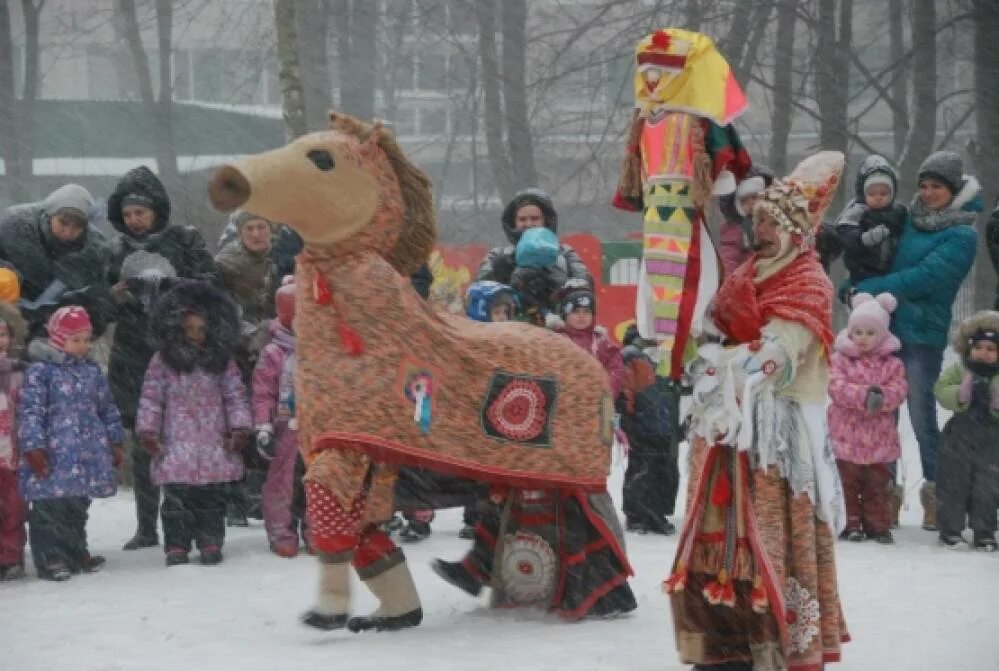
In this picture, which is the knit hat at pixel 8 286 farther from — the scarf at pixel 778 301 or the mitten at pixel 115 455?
the scarf at pixel 778 301

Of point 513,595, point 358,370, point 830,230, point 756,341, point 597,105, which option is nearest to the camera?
point 756,341

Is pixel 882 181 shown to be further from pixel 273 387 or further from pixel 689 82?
pixel 689 82

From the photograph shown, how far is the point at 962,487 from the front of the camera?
9.32 metres

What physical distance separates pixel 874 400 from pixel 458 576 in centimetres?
299

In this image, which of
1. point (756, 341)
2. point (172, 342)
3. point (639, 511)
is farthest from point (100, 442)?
point (756, 341)

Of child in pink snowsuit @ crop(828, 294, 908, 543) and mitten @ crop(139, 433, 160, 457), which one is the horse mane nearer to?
mitten @ crop(139, 433, 160, 457)

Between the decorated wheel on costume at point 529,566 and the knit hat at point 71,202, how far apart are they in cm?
323

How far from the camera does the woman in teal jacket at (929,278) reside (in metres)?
9.94

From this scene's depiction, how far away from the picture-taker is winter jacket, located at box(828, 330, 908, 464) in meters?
9.53

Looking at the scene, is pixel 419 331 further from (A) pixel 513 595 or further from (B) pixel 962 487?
(B) pixel 962 487

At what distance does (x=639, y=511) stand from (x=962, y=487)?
5.81 ft

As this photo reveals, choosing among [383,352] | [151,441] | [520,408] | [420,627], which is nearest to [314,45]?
[151,441]

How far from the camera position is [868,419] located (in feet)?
31.4

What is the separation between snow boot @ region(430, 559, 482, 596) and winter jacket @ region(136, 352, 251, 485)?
1683 millimetres
